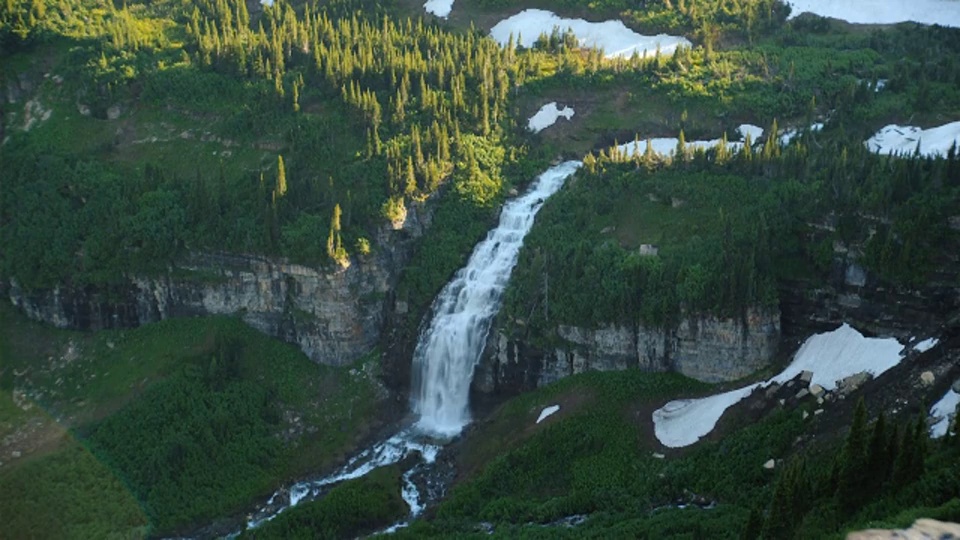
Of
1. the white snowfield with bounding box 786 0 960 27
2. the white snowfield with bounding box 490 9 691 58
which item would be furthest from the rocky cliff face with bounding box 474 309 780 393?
the white snowfield with bounding box 786 0 960 27

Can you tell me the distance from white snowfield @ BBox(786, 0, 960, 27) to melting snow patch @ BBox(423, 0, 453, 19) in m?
28.6

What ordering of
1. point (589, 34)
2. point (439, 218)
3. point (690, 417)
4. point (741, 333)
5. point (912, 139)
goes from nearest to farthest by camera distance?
1. point (690, 417)
2. point (741, 333)
3. point (912, 139)
4. point (439, 218)
5. point (589, 34)

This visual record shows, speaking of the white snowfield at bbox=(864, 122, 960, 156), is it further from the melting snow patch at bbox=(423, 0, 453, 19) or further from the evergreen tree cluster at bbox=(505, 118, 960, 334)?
the melting snow patch at bbox=(423, 0, 453, 19)

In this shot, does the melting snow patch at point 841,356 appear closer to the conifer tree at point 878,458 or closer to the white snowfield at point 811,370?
the white snowfield at point 811,370

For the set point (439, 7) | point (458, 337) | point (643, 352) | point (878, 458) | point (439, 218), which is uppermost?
point (439, 7)

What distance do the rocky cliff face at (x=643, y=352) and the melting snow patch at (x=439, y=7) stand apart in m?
40.4

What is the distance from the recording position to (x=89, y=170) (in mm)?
77375

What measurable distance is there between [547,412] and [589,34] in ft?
139

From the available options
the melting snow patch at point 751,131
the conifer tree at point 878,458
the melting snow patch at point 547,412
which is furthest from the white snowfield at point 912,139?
the conifer tree at point 878,458

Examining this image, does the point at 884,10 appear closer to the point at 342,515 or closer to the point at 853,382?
the point at 853,382

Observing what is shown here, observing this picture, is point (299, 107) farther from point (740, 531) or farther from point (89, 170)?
point (740, 531)

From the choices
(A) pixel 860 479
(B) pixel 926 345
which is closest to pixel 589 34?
(B) pixel 926 345

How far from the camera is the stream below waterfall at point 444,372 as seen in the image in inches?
2429

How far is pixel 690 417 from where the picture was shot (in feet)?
191
